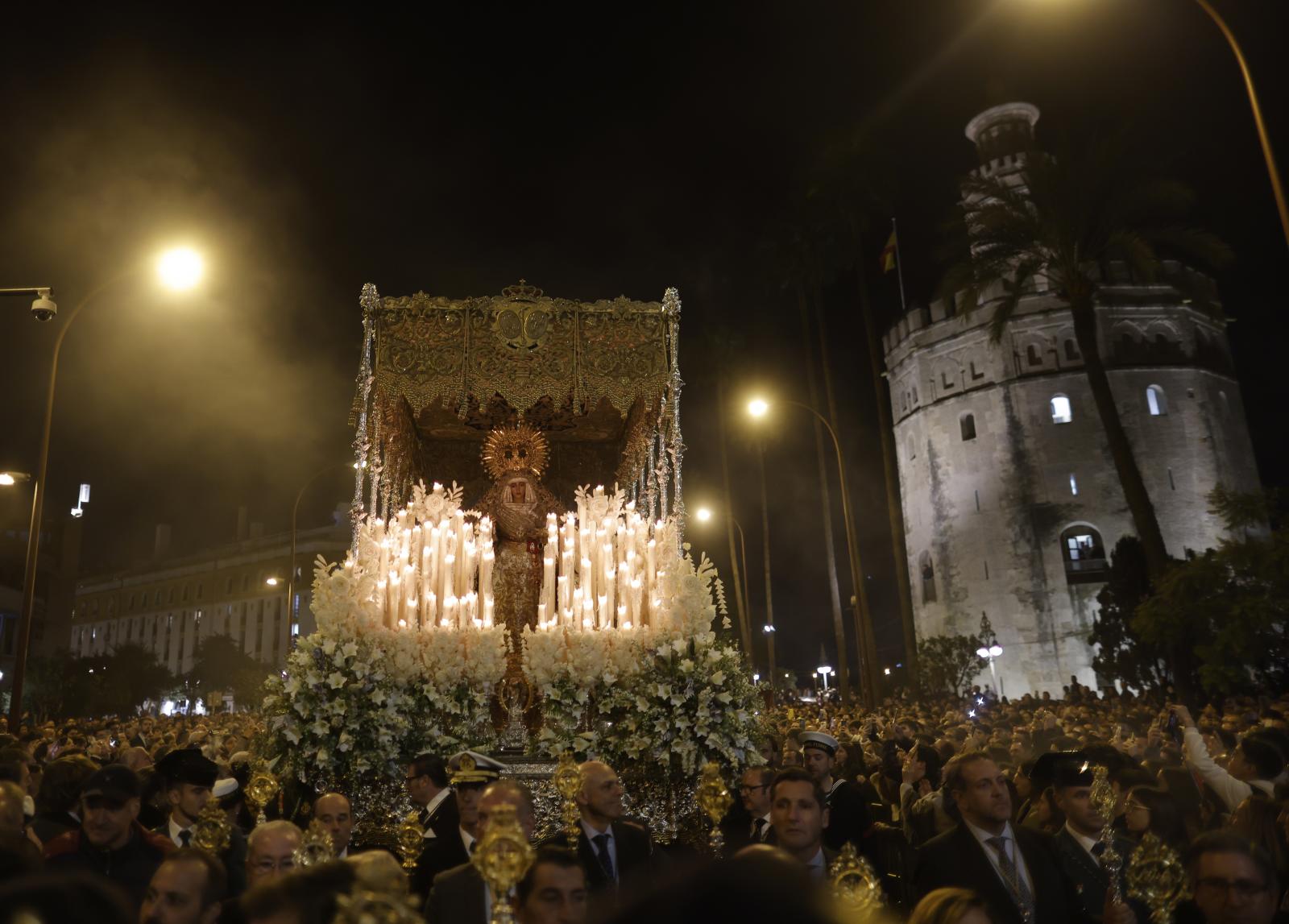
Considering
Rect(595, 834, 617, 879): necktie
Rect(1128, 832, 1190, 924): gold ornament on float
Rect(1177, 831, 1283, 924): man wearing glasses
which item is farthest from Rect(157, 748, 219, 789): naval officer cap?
Rect(1177, 831, 1283, 924): man wearing glasses

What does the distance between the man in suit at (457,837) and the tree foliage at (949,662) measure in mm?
42710

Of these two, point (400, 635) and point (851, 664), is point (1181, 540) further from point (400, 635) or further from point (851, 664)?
point (851, 664)

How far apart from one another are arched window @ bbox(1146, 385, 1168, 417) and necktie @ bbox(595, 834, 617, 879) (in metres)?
53.0

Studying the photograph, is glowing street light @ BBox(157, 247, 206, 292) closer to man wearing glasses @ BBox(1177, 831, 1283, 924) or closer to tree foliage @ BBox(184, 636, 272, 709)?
man wearing glasses @ BBox(1177, 831, 1283, 924)

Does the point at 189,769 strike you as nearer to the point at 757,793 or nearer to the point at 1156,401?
the point at 757,793

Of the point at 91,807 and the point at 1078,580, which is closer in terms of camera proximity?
the point at 91,807

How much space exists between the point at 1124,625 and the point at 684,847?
37648 millimetres

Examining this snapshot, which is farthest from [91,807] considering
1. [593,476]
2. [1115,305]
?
[1115,305]

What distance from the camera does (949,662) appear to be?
159 feet

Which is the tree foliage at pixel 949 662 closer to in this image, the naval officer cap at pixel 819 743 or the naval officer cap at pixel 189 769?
the naval officer cap at pixel 819 743

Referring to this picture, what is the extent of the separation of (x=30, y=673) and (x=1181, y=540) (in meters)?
58.8

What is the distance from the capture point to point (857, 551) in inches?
1335

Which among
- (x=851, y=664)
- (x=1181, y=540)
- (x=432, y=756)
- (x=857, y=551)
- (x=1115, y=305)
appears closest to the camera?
(x=432, y=756)

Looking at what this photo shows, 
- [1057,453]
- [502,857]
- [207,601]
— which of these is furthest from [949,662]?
[207,601]
